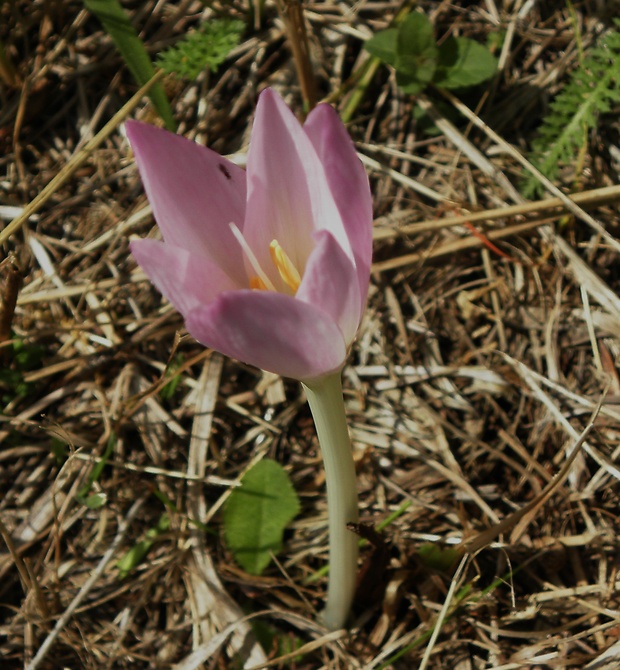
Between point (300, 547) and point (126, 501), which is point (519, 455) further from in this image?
point (126, 501)

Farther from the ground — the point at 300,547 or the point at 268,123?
the point at 268,123

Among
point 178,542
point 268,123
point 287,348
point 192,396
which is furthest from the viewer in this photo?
point 192,396

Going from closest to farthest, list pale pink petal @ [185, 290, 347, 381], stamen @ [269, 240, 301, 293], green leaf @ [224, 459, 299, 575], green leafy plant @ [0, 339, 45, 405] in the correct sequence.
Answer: pale pink petal @ [185, 290, 347, 381] < stamen @ [269, 240, 301, 293] < green leaf @ [224, 459, 299, 575] < green leafy plant @ [0, 339, 45, 405]

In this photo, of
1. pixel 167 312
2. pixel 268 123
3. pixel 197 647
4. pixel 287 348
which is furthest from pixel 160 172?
pixel 197 647

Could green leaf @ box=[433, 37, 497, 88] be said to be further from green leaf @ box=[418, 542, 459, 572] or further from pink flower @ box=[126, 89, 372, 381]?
green leaf @ box=[418, 542, 459, 572]

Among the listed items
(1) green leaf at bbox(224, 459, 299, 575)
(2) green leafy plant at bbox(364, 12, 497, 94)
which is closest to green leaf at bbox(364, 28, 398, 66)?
(2) green leafy plant at bbox(364, 12, 497, 94)

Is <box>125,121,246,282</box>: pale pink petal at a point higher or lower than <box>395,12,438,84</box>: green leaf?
lower

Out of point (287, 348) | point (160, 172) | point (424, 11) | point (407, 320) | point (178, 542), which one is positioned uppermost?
point (424, 11)

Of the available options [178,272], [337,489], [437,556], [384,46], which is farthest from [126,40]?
[437,556]
